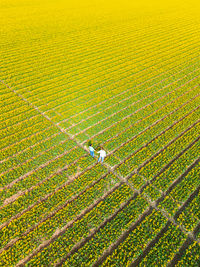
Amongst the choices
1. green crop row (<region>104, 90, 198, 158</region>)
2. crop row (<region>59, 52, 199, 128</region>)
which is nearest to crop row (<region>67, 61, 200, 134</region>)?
crop row (<region>59, 52, 199, 128</region>)

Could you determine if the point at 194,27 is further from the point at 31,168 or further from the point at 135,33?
the point at 31,168

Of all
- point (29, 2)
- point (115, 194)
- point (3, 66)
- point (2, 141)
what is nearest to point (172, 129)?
point (115, 194)

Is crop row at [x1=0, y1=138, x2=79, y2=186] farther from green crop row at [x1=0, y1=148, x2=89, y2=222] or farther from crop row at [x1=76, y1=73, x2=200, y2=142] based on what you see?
crop row at [x1=76, y1=73, x2=200, y2=142]

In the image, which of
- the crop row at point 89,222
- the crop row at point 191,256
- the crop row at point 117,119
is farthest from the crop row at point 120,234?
the crop row at point 117,119

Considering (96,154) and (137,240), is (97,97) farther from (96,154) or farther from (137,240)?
(137,240)

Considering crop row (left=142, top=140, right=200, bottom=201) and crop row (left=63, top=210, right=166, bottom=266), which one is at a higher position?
crop row (left=142, top=140, right=200, bottom=201)

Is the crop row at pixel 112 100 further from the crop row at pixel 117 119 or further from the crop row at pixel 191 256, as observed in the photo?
the crop row at pixel 191 256
